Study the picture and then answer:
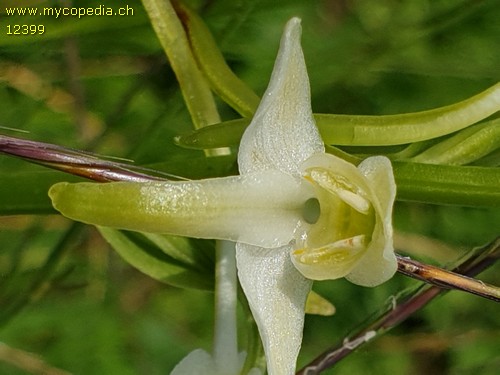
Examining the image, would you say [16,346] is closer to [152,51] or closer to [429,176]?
[152,51]

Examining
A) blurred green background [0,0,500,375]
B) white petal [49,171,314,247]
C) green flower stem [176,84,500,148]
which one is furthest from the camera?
blurred green background [0,0,500,375]

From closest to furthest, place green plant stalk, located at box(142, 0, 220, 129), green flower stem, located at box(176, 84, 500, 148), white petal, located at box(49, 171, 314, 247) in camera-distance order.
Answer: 1. white petal, located at box(49, 171, 314, 247)
2. green flower stem, located at box(176, 84, 500, 148)
3. green plant stalk, located at box(142, 0, 220, 129)

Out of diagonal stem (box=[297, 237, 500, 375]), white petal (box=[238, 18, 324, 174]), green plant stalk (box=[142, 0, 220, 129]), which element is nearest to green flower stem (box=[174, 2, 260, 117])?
green plant stalk (box=[142, 0, 220, 129])

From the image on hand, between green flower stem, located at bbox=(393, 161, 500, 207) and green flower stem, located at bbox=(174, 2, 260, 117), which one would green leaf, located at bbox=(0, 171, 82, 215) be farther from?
green flower stem, located at bbox=(393, 161, 500, 207)

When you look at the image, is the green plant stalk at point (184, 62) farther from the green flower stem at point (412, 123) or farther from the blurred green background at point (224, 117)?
the blurred green background at point (224, 117)

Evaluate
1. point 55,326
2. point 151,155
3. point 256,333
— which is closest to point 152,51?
point 151,155

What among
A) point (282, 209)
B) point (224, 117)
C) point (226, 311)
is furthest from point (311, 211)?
point (224, 117)
